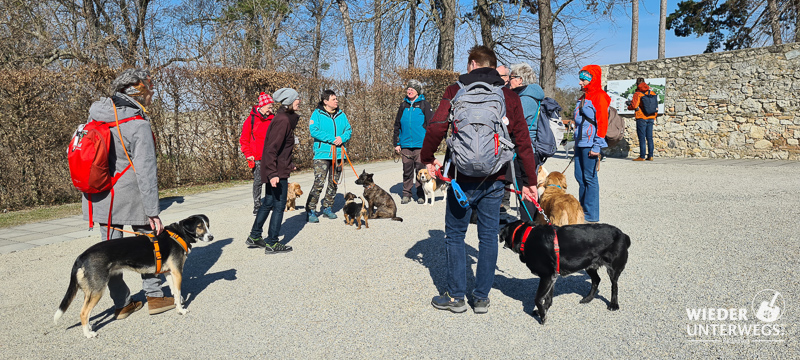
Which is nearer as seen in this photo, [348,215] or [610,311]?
[610,311]

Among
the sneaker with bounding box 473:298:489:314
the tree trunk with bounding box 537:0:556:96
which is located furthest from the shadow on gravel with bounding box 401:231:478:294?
the tree trunk with bounding box 537:0:556:96

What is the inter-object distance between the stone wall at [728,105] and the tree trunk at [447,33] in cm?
643

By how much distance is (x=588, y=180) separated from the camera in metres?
6.30

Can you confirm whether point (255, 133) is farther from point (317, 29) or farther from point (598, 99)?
point (317, 29)

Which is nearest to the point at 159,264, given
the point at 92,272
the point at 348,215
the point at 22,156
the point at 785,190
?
the point at 92,272

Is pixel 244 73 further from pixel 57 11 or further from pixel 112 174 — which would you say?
pixel 112 174

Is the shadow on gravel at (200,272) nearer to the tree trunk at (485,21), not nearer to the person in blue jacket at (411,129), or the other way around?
the person in blue jacket at (411,129)

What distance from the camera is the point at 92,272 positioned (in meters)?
3.40

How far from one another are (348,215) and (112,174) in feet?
12.8

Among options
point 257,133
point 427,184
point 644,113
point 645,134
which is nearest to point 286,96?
point 257,133

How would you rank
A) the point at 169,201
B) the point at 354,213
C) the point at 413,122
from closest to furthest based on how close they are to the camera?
the point at 354,213
the point at 413,122
the point at 169,201

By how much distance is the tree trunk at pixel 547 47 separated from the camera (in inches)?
675

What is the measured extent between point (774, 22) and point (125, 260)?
24871mm

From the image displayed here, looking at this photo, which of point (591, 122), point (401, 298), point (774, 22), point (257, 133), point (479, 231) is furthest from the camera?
point (774, 22)
